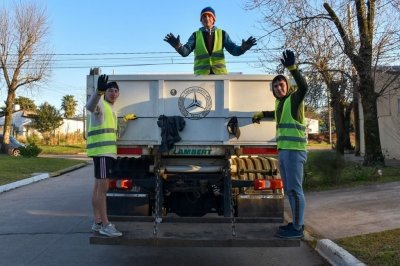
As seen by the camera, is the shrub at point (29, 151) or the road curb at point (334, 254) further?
the shrub at point (29, 151)

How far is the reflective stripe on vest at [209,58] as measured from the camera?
7.74 m

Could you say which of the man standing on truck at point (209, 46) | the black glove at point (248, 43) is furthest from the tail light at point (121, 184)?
the black glove at point (248, 43)

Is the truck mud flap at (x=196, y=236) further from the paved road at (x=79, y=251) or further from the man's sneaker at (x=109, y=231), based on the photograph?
the paved road at (x=79, y=251)

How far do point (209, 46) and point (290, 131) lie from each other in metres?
2.18

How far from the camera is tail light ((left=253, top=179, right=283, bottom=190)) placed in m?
6.91

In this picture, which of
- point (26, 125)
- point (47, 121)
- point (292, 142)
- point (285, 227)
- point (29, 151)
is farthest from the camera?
point (26, 125)

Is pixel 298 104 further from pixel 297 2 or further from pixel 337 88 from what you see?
pixel 337 88

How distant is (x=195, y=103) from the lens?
7.01m

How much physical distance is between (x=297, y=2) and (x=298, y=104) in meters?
11.1

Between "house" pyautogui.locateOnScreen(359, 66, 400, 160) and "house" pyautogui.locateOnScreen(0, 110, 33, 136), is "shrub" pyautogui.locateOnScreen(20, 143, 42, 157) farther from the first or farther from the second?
"house" pyautogui.locateOnScreen(0, 110, 33, 136)

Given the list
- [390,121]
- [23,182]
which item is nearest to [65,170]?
[23,182]

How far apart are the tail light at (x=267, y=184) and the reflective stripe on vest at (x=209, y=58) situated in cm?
180

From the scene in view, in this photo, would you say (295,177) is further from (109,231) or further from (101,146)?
(101,146)

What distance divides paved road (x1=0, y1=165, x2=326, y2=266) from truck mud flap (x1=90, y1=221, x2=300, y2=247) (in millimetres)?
732
